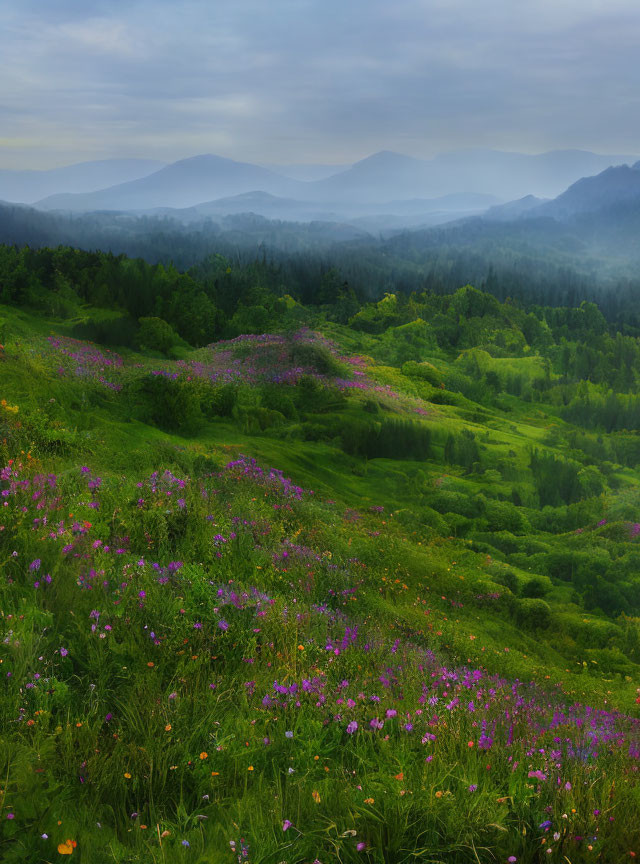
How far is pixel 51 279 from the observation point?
2244 centimetres

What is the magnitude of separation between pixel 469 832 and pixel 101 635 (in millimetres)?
2501

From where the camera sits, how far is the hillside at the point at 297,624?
8.68 feet

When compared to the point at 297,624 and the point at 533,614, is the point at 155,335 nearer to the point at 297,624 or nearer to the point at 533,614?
the point at 533,614

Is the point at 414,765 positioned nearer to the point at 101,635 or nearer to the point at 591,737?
the point at 591,737

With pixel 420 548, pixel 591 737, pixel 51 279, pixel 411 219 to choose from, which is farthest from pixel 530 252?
pixel 591 737

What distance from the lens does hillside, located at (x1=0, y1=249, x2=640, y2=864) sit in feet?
8.68

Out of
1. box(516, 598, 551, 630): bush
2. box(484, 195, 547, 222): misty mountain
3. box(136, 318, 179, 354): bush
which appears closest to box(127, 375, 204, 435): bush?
box(136, 318, 179, 354): bush

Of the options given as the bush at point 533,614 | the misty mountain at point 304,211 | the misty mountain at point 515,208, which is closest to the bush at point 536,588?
the bush at point 533,614

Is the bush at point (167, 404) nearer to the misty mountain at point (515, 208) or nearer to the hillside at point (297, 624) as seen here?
the hillside at point (297, 624)


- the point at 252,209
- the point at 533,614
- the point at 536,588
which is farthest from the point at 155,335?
the point at 252,209

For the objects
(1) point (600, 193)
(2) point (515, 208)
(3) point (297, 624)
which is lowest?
(3) point (297, 624)

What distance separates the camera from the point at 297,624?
495 cm

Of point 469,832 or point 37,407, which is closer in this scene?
point 469,832

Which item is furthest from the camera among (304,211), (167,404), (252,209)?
(304,211)
